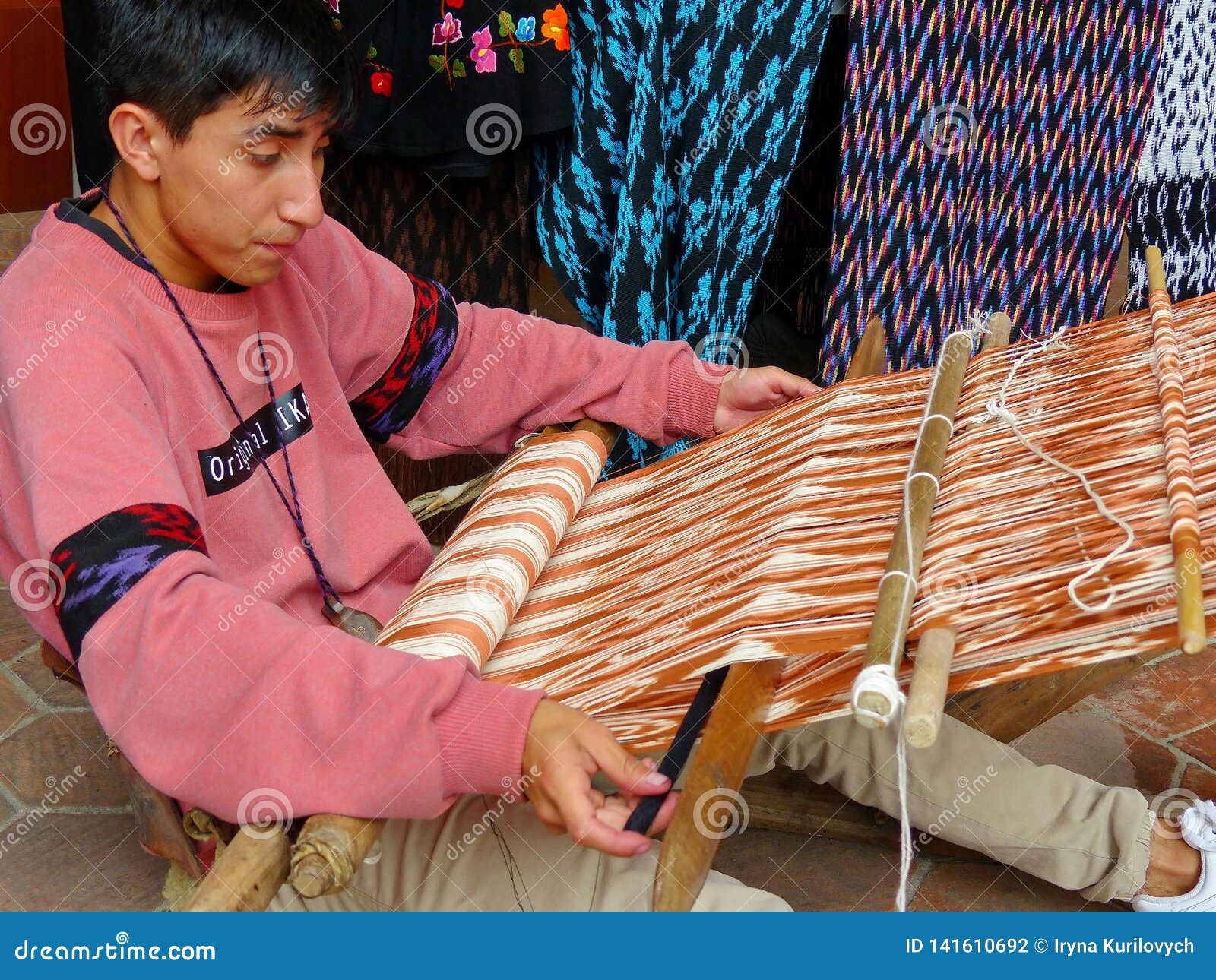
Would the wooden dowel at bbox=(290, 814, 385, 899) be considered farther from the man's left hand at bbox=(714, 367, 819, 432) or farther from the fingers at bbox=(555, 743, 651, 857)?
the man's left hand at bbox=(714, 367, 819, 432)

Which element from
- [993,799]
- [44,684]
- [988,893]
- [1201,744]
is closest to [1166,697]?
[1201,744]

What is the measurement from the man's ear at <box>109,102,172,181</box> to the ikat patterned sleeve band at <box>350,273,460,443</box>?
556 millimetres

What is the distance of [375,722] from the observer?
3.74ft

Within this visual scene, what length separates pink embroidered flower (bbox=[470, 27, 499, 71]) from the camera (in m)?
2.24

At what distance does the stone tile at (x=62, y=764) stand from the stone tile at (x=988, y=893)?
1.38 m

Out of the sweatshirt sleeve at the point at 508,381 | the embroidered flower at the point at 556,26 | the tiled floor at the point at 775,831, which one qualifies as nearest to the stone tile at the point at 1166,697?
the tiled floor at the point at 775,831

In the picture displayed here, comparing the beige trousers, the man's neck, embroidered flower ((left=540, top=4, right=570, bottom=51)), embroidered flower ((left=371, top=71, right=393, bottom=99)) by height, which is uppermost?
embroidered flower ((left=540, top=4, right=570, bottom=51))

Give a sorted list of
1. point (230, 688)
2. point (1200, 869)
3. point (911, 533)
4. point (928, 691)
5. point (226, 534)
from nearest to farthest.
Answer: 1. point (928, 691)
2. point (230, 688)
3. point (911, 533)
4. point (226, 534)
5. point (1200, 869)

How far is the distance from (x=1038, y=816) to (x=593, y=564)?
2.43ft

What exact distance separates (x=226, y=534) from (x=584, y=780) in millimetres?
620

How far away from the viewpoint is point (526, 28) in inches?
87.8

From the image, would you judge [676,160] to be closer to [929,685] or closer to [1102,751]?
[1102,751]

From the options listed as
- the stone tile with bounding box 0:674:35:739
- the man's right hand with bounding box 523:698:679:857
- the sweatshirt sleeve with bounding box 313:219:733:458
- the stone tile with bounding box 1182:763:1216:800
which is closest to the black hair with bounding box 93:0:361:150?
the sweatshirt sleeve with bounding box 313:219:733:458

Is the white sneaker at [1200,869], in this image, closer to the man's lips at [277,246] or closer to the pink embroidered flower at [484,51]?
the man's lips at [277,246]
